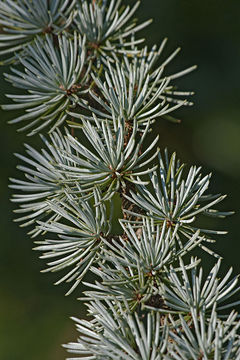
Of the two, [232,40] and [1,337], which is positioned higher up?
[232,40]

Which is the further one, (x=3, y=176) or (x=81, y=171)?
(x=3, y=176)

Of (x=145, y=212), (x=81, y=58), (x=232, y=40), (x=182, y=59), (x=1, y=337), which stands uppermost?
(x=232, y=40)

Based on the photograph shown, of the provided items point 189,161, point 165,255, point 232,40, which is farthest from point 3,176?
point 165,255

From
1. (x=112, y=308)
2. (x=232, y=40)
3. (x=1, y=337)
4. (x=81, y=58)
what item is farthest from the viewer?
(x=232, y=40)

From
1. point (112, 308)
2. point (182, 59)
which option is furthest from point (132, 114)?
point (182, 59)

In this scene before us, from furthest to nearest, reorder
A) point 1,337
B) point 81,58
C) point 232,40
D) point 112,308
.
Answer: point 232,40, point 1,337, point 81,58, point 112,308

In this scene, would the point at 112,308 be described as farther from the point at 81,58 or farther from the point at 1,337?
the point at 1,337

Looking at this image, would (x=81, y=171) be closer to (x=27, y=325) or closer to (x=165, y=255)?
(x=165, y=255)
